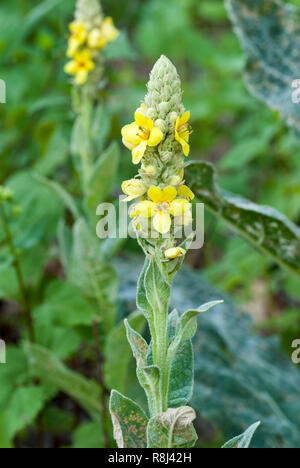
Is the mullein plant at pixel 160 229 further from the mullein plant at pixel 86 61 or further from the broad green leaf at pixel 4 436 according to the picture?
the mullein plant at pixel 86 61

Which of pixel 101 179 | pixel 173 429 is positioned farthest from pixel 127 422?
pixel 101 179

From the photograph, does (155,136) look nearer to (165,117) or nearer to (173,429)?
(165,117)

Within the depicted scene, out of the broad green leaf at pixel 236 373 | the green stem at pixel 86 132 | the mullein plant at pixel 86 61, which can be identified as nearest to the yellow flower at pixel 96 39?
the mullein plant at pixel 86 61

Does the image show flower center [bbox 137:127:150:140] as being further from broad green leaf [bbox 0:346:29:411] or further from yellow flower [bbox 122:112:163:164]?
broad green leaf [bbox 0:346:29:411]

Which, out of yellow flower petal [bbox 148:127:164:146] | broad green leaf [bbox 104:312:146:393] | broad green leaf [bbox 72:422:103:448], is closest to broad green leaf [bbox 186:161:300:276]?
broad green leaf [bbox 104:312:146:393]

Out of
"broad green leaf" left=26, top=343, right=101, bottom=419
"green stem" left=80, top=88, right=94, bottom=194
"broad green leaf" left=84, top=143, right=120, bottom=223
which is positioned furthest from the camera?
"green stem" left=80, top=88, right=94, bottom=194
